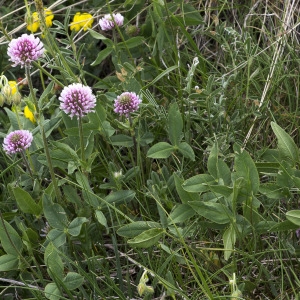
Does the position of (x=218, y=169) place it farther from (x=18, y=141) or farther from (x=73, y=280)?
(x=18, y=141)

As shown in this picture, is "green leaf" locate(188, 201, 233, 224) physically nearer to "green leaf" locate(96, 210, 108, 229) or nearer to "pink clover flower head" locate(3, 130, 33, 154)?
"green leaf" locate(96, 210, 108, 229)

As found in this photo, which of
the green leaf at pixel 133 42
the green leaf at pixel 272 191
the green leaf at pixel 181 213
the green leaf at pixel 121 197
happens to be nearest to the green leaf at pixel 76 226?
the green leaf at pixel 121 197

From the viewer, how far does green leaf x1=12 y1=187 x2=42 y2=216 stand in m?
1.59

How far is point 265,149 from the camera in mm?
1670

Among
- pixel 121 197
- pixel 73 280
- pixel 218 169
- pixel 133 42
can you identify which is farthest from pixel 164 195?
pixel 133 42

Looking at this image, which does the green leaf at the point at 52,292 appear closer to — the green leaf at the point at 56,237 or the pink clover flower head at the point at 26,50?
the green leaf at the point at 56,237

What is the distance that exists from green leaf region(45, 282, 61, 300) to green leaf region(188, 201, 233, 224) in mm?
376

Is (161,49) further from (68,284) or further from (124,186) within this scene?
(68,284)

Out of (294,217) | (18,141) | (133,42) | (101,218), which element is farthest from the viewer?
(133,42)

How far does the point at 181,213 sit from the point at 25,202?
433 millimetres

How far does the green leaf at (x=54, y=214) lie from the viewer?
1.56 m

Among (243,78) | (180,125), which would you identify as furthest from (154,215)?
(243,78)

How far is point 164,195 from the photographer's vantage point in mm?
1603

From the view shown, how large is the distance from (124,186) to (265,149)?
0.44 meters
